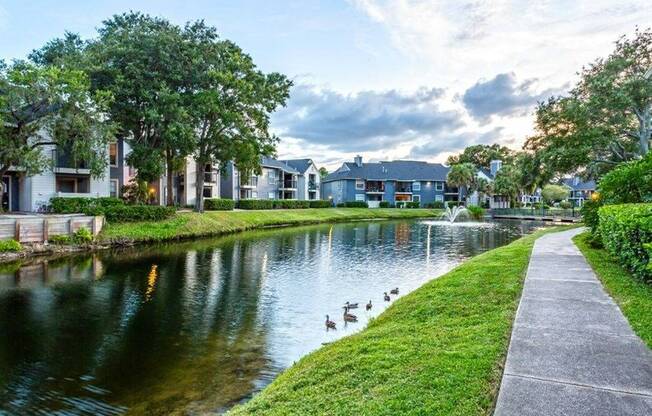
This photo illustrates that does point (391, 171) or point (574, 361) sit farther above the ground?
point (391, 171)

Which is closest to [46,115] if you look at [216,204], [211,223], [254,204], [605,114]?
[211,223]

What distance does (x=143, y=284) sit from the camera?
53.5 ft

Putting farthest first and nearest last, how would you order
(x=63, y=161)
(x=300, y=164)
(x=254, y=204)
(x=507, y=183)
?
(x=300, y=164)
(x=507, y=183)
(x=254, y=204)
(x=63, y=161)

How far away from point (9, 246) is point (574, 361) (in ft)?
82.0

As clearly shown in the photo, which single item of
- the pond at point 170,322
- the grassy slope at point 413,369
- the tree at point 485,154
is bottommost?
the pond at point 170,322

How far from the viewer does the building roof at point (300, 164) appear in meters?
80.4

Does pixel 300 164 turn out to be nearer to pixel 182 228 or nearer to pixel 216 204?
pixel 216 204

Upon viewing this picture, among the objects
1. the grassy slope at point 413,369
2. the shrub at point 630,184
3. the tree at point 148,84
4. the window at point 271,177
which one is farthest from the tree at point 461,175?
the grassy slope at point 413,369

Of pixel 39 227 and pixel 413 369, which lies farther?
pixel 39 227

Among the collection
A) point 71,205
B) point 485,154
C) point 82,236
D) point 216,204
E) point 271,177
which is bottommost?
point 82,236

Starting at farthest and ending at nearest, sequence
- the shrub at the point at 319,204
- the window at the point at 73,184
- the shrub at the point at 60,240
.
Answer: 1. the shrub at the point at 319,204
2. the window at the point at 73,184
3. the shrub at the point at 60,240

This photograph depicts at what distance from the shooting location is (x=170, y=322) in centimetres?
1150

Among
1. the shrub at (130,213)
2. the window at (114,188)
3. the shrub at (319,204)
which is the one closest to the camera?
the shrub at (130,213)

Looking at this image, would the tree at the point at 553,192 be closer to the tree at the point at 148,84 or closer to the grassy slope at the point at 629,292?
the tree at the point at 148,84
